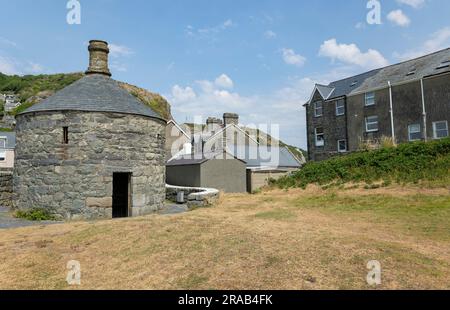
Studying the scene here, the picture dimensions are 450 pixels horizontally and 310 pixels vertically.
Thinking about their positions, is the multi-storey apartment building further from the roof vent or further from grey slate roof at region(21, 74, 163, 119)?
grey slate roof at region(21, 74, 163, 119)

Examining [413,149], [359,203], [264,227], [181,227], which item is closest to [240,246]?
[264,227]

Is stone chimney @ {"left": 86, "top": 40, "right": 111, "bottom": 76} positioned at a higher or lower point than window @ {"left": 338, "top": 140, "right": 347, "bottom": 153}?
higher

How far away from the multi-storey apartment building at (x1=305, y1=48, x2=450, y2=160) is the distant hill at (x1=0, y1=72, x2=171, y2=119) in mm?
37223

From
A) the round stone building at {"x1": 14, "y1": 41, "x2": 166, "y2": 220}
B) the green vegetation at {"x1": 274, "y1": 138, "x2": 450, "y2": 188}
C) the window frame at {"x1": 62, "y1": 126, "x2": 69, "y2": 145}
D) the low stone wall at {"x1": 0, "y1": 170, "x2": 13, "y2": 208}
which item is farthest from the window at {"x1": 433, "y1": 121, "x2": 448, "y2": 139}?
the low stone wall at {"x1": 0, "y1": 170, "x2": 13, "y2": 208}

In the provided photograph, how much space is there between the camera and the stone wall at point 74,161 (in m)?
12.1

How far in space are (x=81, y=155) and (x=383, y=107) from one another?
22633 mm

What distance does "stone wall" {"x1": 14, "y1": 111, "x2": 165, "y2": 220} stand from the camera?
12.1 meters

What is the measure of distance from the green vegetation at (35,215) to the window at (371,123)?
23794mm

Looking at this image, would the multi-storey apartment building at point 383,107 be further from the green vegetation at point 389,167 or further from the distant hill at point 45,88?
the distant hill at point 45,88

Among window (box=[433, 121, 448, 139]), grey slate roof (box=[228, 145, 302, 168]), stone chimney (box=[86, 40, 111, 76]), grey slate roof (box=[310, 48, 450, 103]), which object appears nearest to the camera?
stone chimney (box=[86, 40, 111, 76])

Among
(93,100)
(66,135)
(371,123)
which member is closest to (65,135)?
(66,135)
